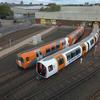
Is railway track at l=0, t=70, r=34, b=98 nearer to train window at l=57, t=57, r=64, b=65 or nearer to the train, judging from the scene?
the train

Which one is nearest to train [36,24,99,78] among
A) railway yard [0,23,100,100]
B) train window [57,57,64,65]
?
train window [57,57,64,65]

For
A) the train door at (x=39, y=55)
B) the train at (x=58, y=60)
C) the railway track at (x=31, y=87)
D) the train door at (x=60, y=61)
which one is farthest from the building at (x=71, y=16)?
the railway track at (x=31, y=87)

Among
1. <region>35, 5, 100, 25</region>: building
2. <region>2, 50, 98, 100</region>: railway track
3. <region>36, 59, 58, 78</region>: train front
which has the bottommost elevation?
<region>2, 50, 98, 100</region>: railway track

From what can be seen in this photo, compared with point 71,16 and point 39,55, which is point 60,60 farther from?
point 71,16

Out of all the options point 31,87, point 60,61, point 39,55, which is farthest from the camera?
point 39,55

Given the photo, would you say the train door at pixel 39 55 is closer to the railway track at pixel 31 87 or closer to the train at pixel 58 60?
the train at pixel 58 60

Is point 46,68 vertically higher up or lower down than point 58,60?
lower down

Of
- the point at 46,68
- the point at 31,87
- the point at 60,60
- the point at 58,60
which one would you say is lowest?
the point at 31,87

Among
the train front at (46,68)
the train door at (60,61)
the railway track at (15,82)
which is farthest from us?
the train door at (60,61)

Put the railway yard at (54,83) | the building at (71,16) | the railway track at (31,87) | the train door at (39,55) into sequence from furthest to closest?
1. the building at (71,16)
2. the train door at (39,55)
3. the railway track at (31,87)
4. the railway yard at (54,83)

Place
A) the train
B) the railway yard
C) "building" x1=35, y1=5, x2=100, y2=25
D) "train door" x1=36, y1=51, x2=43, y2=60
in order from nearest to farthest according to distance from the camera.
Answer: the railway yard → the train → "train door" x1=36, y1=51, x2=43, y2=60 → "building" x1=35, y1=5, x2=100, y2=25

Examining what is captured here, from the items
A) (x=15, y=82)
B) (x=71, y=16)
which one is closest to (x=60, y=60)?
(x=15, y=82)

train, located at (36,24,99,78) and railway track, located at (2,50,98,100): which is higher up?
train, located at (36,24,99,78)

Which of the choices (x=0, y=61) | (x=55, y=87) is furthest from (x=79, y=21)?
(x=55, y=87)
